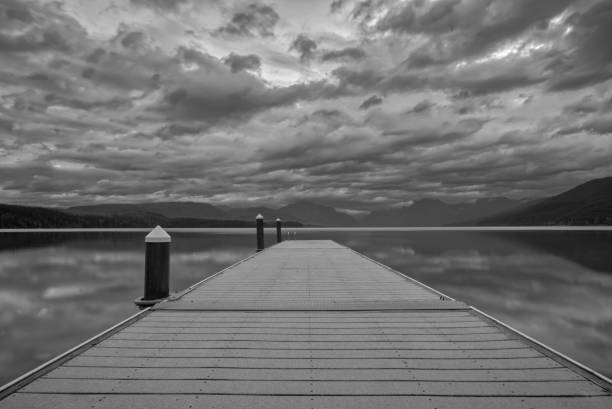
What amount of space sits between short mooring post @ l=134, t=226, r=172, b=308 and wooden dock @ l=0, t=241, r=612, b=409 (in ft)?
4.79

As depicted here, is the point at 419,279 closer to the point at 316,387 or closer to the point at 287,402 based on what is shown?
the point at 316,387

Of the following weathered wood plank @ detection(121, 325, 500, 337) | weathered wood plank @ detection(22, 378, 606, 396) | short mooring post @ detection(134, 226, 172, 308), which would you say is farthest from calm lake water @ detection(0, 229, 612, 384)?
weathered wood plank @ detection(22, 378, 606, 396)

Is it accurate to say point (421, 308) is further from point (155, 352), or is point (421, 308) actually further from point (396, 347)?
point (155, 352)

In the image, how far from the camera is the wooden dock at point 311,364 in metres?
2.98

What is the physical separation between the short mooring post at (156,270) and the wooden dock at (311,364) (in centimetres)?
146

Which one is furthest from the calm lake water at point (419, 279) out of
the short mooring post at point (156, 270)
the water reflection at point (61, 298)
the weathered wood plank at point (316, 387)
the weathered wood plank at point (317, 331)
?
the weathered wood plank at point (316, 387)

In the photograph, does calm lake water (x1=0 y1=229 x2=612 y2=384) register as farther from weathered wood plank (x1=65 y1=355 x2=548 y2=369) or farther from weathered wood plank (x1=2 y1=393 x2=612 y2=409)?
weathered wood plank (x1=2 y1=393 x2=612 y2=409)

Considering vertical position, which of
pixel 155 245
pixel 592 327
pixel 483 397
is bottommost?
pixel 592 327

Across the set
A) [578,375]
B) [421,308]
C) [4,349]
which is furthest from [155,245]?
[578,375]

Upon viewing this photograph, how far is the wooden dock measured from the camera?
2.98 m

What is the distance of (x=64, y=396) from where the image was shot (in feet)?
9.91

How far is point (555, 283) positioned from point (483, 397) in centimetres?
1426

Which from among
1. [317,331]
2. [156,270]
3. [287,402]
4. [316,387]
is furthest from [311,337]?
[156,270]

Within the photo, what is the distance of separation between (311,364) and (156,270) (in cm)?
481
